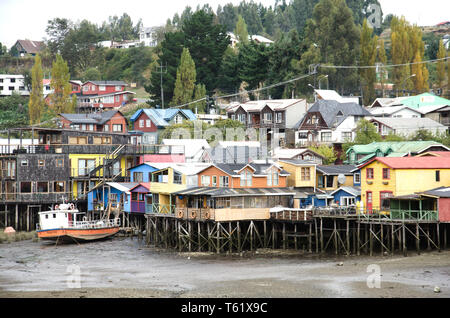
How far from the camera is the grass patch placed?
7044 centimetres

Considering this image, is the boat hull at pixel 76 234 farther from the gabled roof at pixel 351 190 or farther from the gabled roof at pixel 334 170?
the gabled roof at pixel 351 190

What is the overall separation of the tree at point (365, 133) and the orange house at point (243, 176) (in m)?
24.0

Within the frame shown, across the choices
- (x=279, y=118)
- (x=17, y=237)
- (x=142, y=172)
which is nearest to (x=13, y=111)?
(x=279, y=118)

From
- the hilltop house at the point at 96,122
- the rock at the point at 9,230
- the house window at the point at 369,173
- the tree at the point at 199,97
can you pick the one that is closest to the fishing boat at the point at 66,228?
the rock at the point at 9,230

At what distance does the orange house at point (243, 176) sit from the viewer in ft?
211

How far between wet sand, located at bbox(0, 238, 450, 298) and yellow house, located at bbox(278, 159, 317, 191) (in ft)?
36.0

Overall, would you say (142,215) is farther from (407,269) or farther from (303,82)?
(303,82)

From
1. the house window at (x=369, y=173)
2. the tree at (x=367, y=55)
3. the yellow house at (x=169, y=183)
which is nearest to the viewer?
the house window at (x=369, y=173)

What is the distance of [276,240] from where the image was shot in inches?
2462

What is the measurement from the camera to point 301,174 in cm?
6938

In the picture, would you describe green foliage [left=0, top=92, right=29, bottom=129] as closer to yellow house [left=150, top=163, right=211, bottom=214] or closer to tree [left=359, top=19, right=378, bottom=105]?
tree [left=359, top=19, right=378, bottom=105]

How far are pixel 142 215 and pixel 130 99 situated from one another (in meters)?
73.0

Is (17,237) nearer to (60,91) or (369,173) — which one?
(369,173)

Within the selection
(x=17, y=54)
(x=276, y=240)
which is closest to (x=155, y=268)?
(x=276, y=240)
